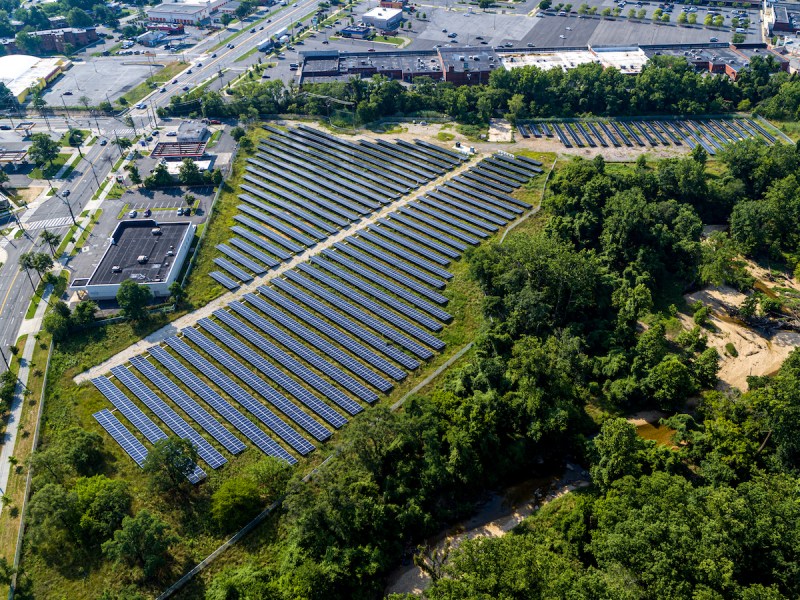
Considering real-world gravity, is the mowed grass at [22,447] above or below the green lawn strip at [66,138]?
below

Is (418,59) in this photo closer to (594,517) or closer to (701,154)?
(701,154)

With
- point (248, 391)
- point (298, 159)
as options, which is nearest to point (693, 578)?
point (248, 391)

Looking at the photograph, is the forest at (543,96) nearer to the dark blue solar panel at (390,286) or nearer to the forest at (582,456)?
the forest at (582,456)

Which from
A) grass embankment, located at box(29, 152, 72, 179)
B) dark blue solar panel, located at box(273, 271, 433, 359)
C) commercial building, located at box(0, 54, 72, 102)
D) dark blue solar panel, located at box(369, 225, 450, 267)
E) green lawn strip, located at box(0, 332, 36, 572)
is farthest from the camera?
commercial building, located at box(0, 54, 72, 102)

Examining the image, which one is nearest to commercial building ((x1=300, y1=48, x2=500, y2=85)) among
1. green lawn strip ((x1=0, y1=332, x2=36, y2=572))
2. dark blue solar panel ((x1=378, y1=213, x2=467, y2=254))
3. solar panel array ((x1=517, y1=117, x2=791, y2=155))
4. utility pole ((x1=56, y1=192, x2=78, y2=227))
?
solar panel array ((x1=517, y1=117, x2=791, y2=155))

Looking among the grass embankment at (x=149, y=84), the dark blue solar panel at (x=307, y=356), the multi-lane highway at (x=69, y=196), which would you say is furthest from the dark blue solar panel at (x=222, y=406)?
the grass embankment at (x=149, y=84)

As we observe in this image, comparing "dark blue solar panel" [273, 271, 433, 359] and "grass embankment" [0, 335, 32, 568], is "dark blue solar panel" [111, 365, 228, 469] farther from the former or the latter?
"dark blue solar panel" [273, 271, 433, 359]
